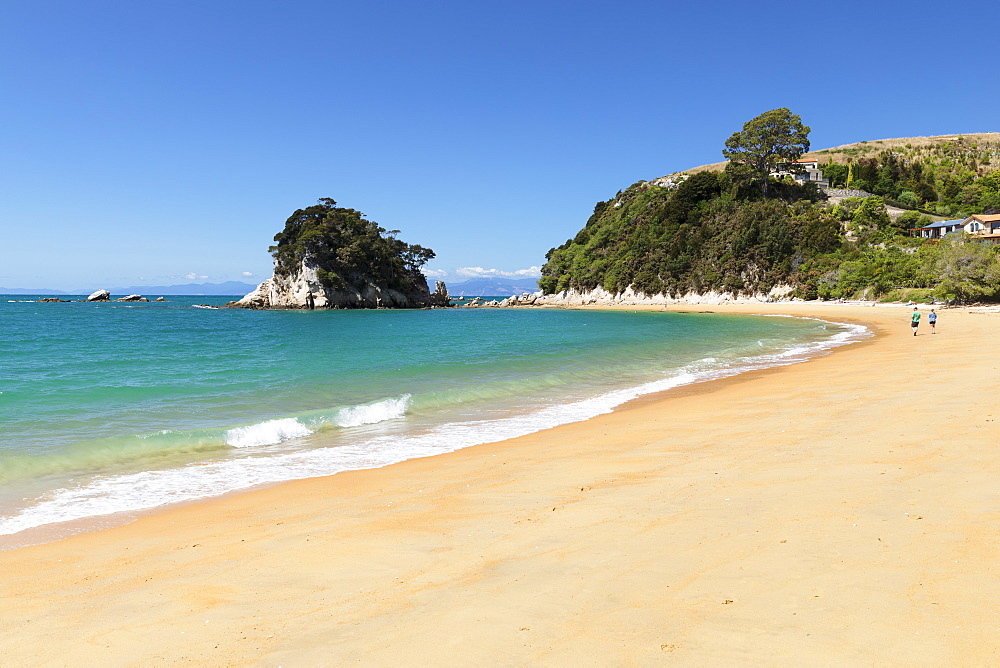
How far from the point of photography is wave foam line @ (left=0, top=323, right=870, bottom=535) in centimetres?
738

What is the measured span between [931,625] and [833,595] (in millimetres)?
531

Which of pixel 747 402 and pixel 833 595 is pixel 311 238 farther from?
pixel 833 595

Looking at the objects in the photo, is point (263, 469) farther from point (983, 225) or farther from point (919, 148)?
point (919, 148)

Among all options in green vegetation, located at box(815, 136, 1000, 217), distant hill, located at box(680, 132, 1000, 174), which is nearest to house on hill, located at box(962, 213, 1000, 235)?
green vegetation, located at box(815, 136, 1000, 217)

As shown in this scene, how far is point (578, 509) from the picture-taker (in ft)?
19.4

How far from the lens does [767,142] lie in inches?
Answer: 3949

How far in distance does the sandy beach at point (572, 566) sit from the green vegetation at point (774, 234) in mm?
59065

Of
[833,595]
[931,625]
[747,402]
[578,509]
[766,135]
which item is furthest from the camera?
[766,135]

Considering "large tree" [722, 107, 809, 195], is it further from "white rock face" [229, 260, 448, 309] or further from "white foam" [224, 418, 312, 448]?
"white foam" [224, 418, 312, 448]

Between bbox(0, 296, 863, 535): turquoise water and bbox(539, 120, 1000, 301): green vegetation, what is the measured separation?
1919 inches

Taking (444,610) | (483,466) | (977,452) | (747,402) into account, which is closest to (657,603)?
(444,610)

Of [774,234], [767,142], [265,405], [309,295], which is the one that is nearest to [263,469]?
[265,405]

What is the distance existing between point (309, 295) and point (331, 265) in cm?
651

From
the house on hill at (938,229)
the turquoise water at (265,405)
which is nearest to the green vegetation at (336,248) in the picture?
the turquoise water at (265,405)
